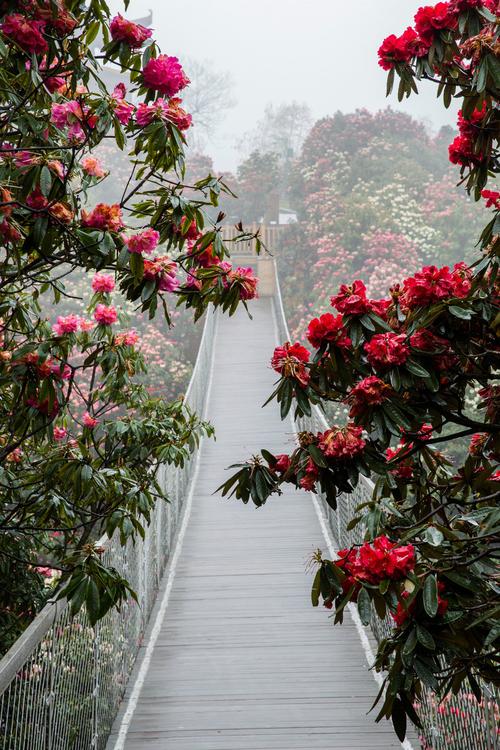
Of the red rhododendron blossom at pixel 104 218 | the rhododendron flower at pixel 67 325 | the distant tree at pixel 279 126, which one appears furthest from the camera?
the distant tree at pixel 279 126

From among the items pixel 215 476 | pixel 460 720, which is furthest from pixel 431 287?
pixel 215 476

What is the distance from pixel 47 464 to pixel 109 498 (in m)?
0.33

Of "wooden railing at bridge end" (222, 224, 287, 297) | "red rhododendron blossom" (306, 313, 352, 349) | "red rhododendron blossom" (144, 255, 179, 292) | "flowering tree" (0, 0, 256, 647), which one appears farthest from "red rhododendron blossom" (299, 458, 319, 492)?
"wooden railing at bridge end" (222, 224, 287, 297)

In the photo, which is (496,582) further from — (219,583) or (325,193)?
(325,193)

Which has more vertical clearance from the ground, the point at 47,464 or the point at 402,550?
the point at 402,550

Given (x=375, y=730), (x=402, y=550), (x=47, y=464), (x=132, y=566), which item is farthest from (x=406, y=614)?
(x=132, y=566)

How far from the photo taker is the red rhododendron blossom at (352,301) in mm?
2221

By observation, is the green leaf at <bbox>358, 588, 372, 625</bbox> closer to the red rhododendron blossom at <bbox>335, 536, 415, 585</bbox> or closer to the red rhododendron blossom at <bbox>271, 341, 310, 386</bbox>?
the red rhododendron blossom at <bbox>335, 536, 415, 585</bbox>

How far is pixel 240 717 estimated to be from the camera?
4.30 m

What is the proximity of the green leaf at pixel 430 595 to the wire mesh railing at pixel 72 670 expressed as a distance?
1.33 meters

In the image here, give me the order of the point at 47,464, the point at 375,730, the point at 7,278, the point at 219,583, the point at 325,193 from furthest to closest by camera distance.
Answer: the point at 325,193
the point at 219,583
the point at 375,730
the point at 47,464
the point at 7,278

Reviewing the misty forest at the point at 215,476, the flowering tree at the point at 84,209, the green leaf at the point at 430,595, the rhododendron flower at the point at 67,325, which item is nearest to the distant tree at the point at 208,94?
the misty forest at the point at 215,476

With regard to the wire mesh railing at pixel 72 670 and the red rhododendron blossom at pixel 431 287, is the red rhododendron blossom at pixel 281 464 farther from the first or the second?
the wire mesh railing at pixel 72 670

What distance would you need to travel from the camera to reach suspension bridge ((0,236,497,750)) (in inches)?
120
